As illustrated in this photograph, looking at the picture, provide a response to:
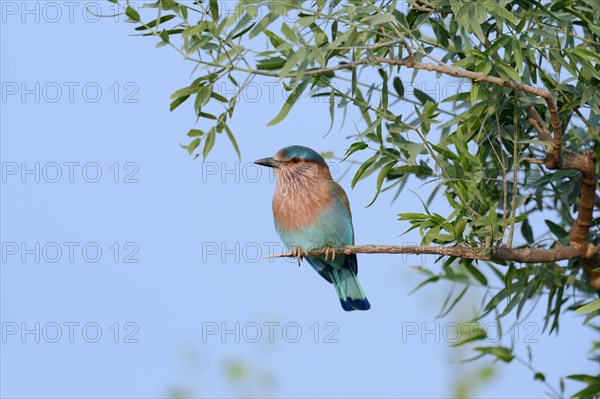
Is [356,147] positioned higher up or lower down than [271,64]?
lower down

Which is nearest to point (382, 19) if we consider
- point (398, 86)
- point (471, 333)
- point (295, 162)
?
A: point (398, 86)

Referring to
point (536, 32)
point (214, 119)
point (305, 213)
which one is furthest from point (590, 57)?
point (305, 213)

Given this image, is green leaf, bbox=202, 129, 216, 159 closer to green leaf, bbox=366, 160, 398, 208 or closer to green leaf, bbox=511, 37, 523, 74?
green leaf, bbox=366, 160, 398, 208

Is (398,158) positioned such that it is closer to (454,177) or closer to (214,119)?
(454,177)

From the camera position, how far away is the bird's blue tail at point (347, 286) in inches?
248

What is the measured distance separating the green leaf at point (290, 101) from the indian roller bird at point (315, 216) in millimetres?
1615

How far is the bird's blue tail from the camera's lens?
20.7 feet

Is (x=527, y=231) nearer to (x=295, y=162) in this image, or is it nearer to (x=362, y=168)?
(x=362, y=168)

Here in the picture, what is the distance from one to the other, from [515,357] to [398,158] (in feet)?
4.85

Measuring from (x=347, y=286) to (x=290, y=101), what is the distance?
2.17 meters

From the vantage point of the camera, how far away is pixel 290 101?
14.3 feet

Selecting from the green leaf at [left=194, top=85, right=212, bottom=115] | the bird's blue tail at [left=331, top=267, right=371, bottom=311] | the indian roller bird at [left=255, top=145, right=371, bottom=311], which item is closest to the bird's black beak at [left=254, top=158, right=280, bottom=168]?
the indian roller bird at [left=255, top=145, right=371, bottom=311]

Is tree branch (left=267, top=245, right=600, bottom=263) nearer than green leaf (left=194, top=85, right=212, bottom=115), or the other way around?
green leaf (left=194, top=85, right=212, bottom=115)

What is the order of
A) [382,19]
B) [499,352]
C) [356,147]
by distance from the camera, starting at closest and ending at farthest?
1. [382,19]
2. [356,147]
3. [499,352]
